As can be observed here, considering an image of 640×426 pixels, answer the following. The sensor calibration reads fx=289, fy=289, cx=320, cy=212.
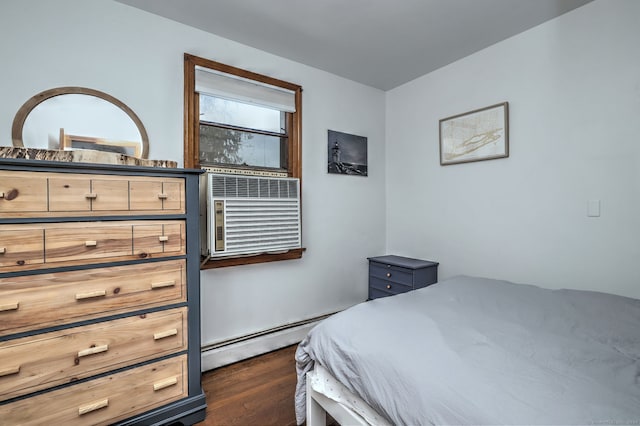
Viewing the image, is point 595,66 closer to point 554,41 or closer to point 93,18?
point 554,41

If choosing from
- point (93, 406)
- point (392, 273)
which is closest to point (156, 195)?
point (93, 406)

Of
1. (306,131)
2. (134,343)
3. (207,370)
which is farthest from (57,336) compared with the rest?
(306,131)

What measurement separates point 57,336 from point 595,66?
3409mm

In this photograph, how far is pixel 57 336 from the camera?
1308 millimetres

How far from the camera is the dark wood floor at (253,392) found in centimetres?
165

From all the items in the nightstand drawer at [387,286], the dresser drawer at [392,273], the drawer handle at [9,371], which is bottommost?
the nightstand drawer at [387,286]

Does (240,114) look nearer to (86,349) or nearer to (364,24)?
(364,24)

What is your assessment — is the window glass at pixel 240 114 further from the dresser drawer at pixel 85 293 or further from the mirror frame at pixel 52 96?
the dresser drawer at pixel 85 293

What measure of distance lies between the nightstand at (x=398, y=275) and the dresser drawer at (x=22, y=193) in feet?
8.25

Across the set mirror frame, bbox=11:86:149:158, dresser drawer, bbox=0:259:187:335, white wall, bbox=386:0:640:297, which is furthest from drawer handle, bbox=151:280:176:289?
white wall, bbox=386:0:640:297

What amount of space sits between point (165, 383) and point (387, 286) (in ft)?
6.53

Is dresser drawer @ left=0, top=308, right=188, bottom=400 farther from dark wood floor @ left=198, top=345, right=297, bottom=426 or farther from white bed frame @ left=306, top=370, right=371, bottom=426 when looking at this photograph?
white bed frame @ left=306, top=370, right=371, bottom=426

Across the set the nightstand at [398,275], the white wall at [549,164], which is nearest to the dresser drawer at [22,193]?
the nightstand at [398,275]

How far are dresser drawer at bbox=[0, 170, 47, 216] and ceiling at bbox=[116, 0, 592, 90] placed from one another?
1355 millimetres
